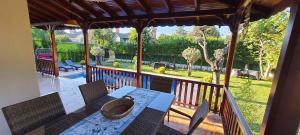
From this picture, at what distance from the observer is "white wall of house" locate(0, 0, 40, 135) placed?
2205mm

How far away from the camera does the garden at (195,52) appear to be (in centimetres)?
613

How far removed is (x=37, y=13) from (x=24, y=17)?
3.37 m

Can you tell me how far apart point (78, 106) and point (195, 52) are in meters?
8.41

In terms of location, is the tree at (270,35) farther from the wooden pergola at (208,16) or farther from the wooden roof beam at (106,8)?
the wooden roof beam at (106,8)

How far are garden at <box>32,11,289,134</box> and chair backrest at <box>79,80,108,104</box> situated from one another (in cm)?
473

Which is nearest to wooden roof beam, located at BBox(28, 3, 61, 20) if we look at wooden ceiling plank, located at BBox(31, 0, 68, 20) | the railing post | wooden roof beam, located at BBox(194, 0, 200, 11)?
wooden ceiling plank, located at BBox(31, 0, 68, 20)

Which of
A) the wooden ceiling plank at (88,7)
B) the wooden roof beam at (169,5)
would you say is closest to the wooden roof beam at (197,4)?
the wooden roof beam at (169,5)

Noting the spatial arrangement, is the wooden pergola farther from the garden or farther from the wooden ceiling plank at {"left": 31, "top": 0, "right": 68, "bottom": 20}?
the garden

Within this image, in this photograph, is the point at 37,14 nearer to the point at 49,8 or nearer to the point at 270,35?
the point at 49,8

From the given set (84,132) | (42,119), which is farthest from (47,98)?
(84,132)

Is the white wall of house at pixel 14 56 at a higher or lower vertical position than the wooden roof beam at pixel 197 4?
lower

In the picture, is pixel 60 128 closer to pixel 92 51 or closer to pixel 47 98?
pixel 47 98

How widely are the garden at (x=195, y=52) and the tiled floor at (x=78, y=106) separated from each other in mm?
2497

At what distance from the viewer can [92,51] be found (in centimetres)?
1342
